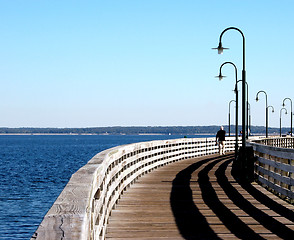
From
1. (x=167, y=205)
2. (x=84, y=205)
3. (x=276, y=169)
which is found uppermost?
(x=84, y=205)

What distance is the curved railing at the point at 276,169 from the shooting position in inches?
467

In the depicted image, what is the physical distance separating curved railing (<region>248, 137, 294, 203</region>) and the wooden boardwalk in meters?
0.29

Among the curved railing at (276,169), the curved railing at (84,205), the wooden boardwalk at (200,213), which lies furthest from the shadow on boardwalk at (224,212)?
the curved railing at (84,205)

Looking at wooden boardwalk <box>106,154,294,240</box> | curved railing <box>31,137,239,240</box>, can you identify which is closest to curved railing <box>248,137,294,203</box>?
wooden boardwalk <box>106,154,294,240</box>

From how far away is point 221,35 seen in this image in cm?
2095

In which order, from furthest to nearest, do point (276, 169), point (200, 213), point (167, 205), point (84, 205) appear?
point (276, 169), point (167, 205), point (200, 213), point (84, 205)

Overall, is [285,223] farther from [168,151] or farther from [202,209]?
[168,151]

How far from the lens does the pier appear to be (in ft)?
14.7

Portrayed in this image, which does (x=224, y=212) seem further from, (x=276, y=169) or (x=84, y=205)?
(x=84, y=205)

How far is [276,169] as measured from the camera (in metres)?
13.9

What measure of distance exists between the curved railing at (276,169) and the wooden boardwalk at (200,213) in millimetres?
288

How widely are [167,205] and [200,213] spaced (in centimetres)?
130

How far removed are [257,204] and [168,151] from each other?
50.5ft

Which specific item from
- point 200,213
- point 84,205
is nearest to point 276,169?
point 200,213
